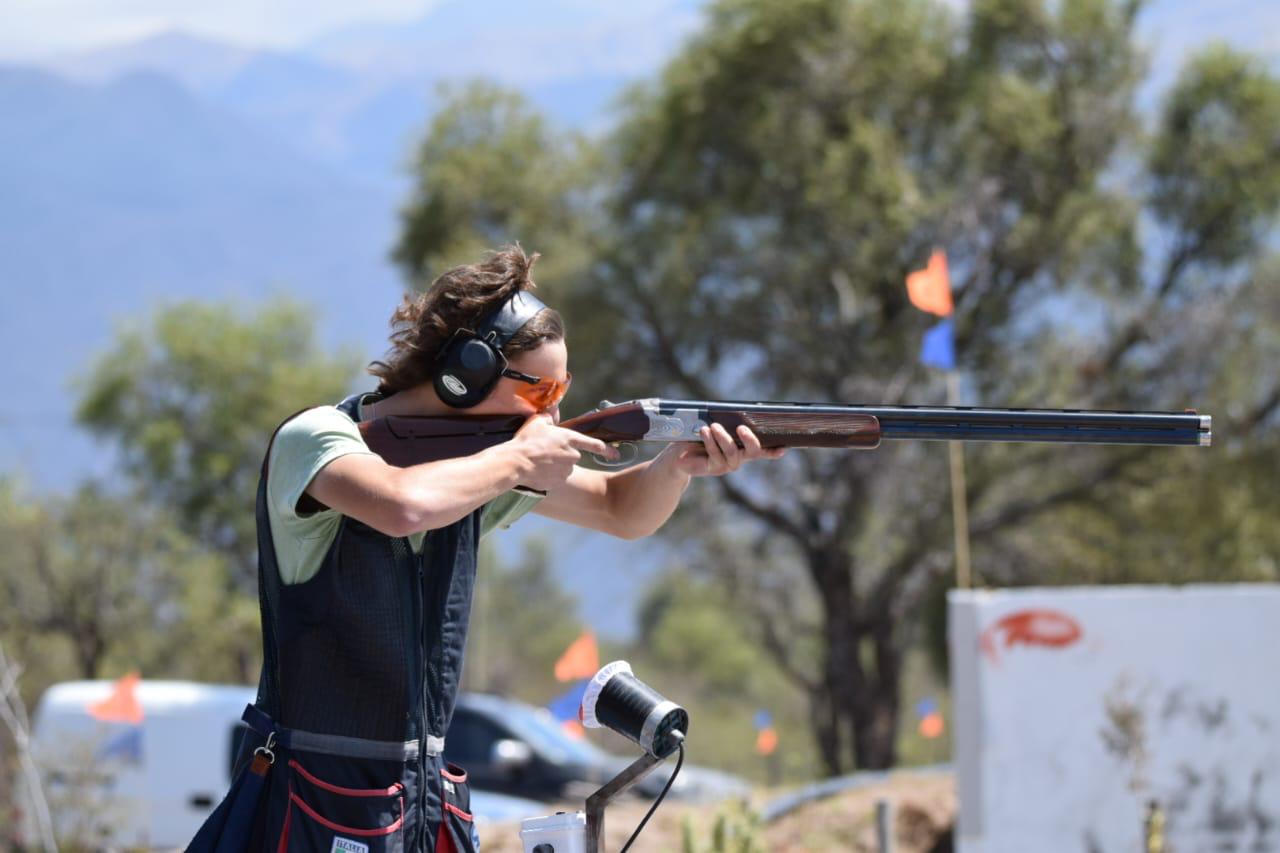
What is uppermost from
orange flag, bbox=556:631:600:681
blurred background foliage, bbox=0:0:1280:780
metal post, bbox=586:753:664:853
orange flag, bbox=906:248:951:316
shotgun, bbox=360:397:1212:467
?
blurred background foliage, bbox=0:0:1280:780

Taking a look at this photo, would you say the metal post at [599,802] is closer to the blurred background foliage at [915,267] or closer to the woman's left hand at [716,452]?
the woman's left hand at [716,452]

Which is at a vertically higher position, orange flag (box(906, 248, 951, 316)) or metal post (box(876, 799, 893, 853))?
orange flag (box(906, 248, 951, 316))

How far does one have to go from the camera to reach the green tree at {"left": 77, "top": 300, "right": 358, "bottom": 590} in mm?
32375

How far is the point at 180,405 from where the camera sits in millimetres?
33781

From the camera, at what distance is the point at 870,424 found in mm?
4121

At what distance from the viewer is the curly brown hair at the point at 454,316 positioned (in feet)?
11.7

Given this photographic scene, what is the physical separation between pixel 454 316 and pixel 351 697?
883mm

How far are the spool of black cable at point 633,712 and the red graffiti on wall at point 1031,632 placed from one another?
7.28 metres

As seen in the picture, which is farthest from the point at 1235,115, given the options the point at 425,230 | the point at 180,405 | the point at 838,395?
the point at 180,405

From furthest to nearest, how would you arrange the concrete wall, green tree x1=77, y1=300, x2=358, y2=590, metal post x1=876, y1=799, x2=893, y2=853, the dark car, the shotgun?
1. green tree x1=77, y1=300, x2=358, y2=590
2. the dark car
3. the concrete wall
4. metal post x1=876, y1=799, x2=893, y2=853
5. the shotgun

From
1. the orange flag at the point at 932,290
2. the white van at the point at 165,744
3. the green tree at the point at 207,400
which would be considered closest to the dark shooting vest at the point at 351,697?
the orange flag at the point at 932,290

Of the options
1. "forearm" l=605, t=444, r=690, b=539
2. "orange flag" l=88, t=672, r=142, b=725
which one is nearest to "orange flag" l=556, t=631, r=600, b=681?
"orange flag" l=88, t=672, r=142, b=725

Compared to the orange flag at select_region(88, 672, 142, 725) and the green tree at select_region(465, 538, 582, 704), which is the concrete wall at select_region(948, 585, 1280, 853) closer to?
the orange flag at select_region(88, 672, 142, 725)

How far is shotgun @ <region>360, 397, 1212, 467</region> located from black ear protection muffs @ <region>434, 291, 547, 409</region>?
0.37m
